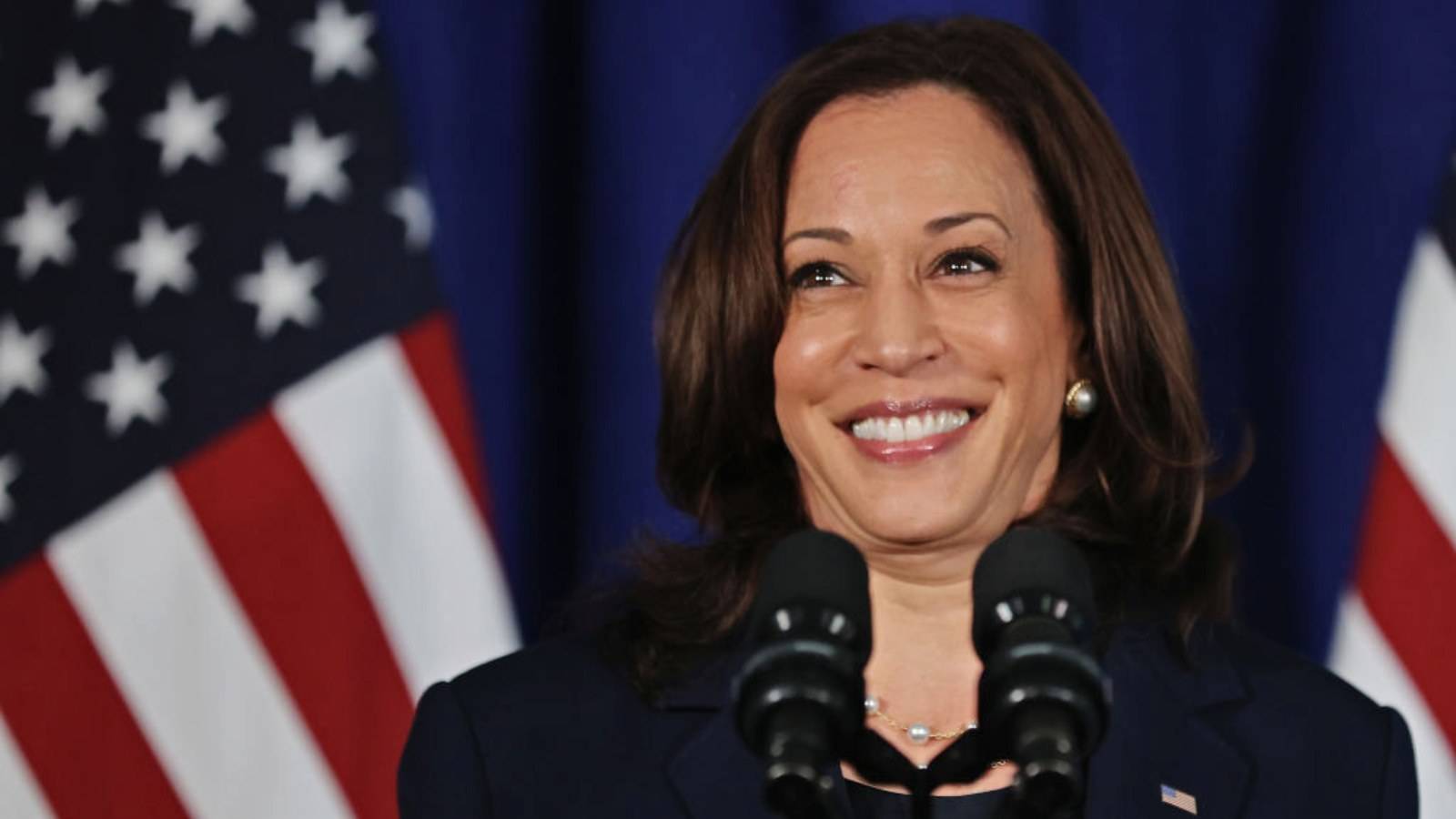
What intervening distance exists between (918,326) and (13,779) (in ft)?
4.34

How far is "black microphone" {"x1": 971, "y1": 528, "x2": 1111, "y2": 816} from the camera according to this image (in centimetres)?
109

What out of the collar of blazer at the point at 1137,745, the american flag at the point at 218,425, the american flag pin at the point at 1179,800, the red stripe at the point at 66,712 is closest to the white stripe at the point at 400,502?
the american flag at the point at 218,425

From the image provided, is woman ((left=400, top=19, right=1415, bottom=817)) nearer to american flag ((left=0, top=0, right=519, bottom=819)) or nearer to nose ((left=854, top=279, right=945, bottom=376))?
nose ((left=854, top=279, right=945, bottom=376))

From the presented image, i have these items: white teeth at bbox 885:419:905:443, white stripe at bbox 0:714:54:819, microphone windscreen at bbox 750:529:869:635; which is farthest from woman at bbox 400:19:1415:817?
white stripe at bbox 0:714:54:819

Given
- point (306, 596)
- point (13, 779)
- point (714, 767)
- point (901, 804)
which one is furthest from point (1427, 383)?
point (13, 779)

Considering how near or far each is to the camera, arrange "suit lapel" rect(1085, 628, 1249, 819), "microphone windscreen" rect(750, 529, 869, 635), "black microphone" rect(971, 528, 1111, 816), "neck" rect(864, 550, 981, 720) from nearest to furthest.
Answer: "black microphone" rect(971, 528, 1111, 816), "microphone windscreen" rect(750, 529, 869, 635), "suit lapel" rect(1085, 628, 1249, 819), "neck" rect(864, 550, 981, 720)

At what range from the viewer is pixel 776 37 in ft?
8.70

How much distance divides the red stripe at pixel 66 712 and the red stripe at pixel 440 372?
0.51 metres

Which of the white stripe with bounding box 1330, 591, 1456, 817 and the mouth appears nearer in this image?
the mouth

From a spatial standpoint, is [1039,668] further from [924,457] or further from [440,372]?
Answer: [440,372]

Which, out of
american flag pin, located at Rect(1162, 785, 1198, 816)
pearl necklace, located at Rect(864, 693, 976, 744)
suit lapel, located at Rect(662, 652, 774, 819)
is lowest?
american flag pin, located at Rect(1162, 785, 1198, 816)

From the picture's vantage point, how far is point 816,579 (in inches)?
49.0

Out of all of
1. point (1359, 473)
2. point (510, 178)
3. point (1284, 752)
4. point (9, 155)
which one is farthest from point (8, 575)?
point (1359, 473)

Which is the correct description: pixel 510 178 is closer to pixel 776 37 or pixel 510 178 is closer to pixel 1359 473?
pixel 776 37
